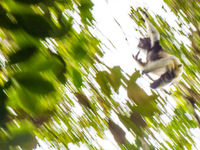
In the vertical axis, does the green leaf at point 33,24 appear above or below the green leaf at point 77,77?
above

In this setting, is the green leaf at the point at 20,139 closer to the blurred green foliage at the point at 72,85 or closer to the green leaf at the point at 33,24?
the blurred green foliage at the point at 72,85

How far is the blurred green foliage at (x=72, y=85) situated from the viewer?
1.11 feet

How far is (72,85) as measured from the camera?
0.74 meters

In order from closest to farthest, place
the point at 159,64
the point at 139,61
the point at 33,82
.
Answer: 1. the point at 33,82
2. the point at 159,64
3. the point at 139,61

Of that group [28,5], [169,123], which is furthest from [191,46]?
[28,5]

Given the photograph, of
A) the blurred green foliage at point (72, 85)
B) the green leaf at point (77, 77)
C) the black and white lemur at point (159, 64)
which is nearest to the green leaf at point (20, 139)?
the blurred green foliage at point (72, 85)

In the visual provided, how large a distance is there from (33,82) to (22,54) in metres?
0.05

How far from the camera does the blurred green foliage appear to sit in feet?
1.11

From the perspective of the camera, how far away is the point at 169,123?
975 mm

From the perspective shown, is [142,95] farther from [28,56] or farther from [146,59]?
[28,56]

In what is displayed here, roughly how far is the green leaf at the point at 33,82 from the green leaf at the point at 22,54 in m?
0.03

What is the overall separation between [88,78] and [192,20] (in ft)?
2.02

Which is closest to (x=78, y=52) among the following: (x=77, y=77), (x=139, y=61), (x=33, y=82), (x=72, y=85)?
(x=77, y=77)

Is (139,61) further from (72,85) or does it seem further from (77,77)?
(77,77)
